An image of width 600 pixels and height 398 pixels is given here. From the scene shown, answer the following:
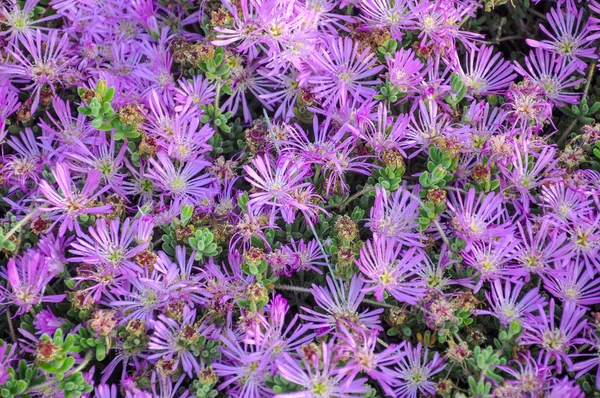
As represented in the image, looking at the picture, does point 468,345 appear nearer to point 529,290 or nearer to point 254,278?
point 529,290

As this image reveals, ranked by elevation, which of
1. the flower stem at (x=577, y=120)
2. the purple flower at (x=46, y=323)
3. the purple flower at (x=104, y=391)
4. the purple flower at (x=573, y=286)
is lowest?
the purple flower at (x=104, y=391)

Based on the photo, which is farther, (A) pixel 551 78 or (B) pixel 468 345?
(A) pixel 551 78

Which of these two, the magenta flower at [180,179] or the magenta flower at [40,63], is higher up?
the magenta flower at [40,63]

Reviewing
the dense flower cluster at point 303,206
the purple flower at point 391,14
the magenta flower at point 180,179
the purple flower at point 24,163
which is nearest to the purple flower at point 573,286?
the dense flower cluster at point 303,206

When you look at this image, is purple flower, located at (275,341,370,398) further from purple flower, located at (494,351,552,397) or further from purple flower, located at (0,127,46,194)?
purple flower, located at (0,127,46,194)

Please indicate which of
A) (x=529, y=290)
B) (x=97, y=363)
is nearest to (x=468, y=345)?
(x=529, y=290)

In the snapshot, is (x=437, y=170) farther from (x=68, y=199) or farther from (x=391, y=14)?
(x=68, y=199)

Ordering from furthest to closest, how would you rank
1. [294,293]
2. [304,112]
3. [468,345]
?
1. [304,112]
2. [294,293]
3. [468,345]

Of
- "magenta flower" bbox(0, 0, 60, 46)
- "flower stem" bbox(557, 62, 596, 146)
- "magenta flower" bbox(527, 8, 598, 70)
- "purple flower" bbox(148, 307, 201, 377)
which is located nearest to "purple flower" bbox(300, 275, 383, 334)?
"purple flower" bbox(148, 307, 201, 377)

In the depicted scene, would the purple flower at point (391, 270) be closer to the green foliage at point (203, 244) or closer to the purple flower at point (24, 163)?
the green foliage at point (203, 244)
